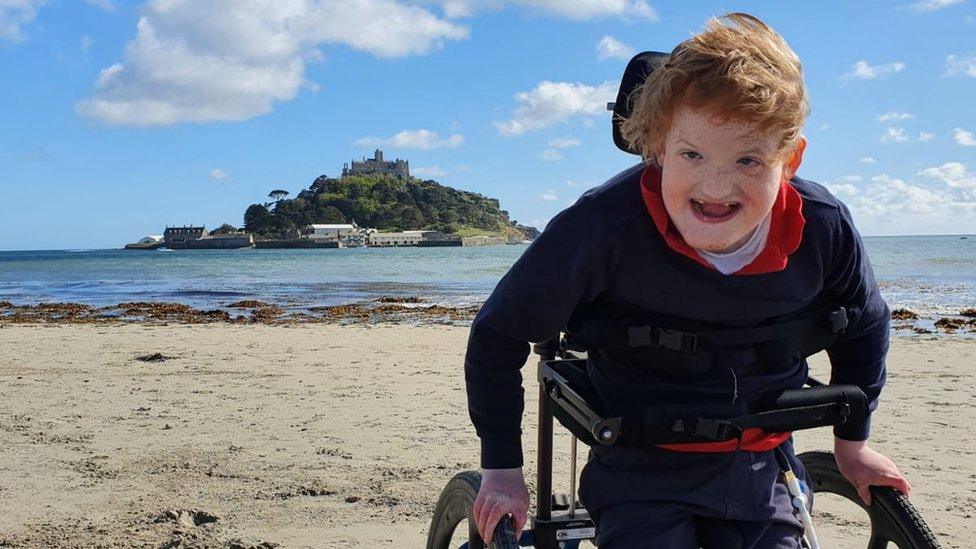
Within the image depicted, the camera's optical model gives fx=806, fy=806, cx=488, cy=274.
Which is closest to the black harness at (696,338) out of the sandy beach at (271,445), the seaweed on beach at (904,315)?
the sandy beach at (271,445)

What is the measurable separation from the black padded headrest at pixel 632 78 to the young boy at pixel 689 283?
0.59 ft

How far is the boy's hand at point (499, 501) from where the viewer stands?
1.95m

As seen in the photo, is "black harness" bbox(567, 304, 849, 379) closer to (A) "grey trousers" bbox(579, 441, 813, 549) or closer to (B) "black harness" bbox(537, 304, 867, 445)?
(B) "black harness" bbox(537, 304, 867, 445)

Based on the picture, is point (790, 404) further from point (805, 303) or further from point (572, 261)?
point (572, 261)

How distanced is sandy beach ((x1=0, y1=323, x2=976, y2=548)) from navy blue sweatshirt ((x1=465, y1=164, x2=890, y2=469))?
6.33 feet

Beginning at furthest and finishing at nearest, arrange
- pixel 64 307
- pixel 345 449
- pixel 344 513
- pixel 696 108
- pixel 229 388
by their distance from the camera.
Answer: pixel 64 307 → pixel 229 388 → pixel 345 449 → pixel 344 513 → pixel 696 108

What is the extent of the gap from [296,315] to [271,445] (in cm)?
1220

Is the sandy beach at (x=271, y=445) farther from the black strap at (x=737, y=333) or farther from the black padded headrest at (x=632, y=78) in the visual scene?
the black padded headrest at (x=632, y=78)

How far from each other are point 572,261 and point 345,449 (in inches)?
141

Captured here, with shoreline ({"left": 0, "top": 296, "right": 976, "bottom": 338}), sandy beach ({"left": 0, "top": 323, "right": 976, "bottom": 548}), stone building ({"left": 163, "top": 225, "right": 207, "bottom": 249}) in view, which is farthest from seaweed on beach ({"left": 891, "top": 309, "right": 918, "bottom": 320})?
stone building ({"left": 163, "top": 225, "right": 207, "bottom": 249})

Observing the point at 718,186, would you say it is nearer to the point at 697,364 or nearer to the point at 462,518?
the point at 697,364

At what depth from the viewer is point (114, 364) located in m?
8.77

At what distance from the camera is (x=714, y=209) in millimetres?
1827

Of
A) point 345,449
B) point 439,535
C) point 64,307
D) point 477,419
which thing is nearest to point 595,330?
point 477,419
